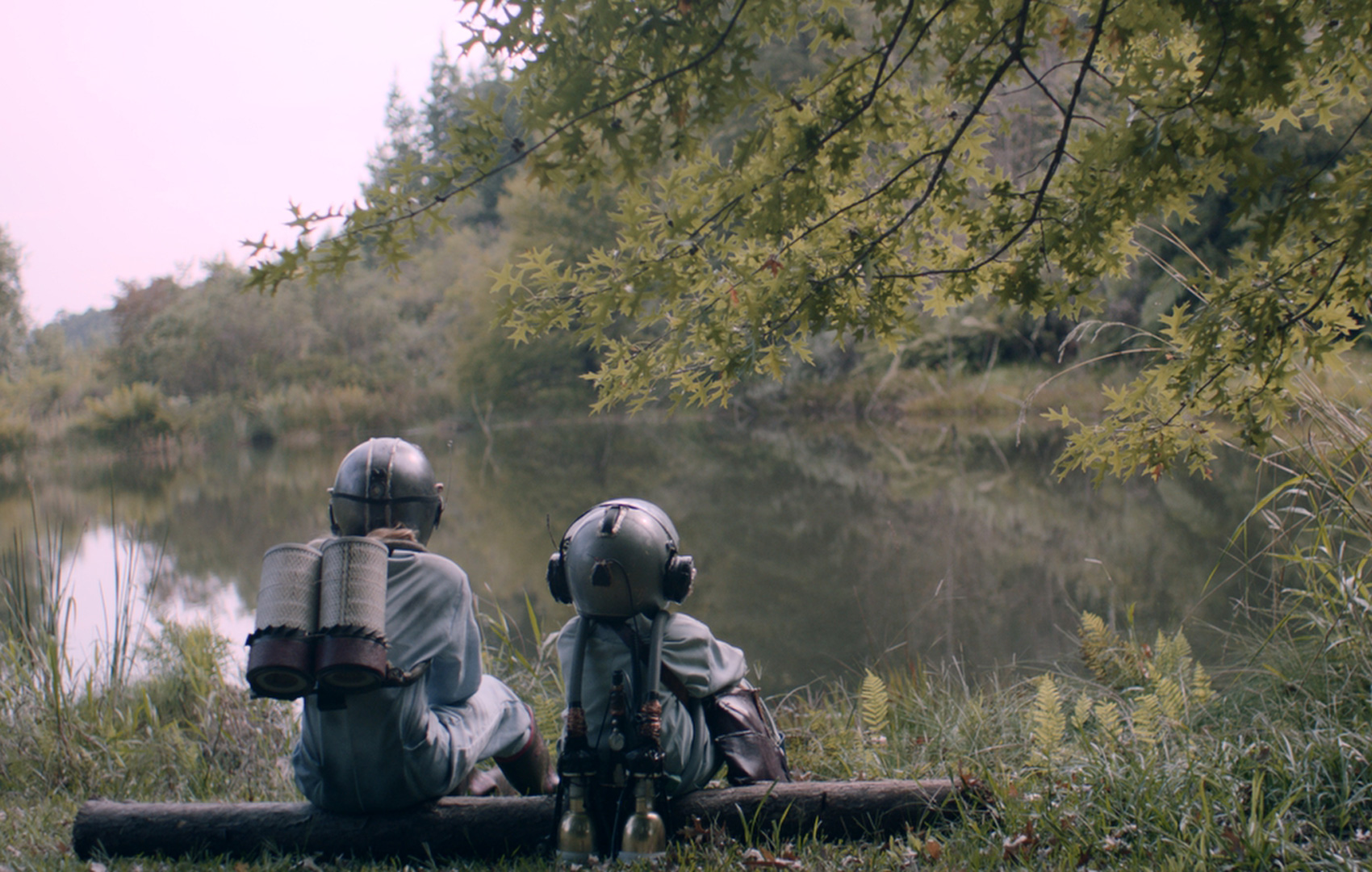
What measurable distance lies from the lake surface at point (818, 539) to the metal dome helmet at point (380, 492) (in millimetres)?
1201

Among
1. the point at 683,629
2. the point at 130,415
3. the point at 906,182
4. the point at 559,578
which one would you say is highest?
the point at 906,182

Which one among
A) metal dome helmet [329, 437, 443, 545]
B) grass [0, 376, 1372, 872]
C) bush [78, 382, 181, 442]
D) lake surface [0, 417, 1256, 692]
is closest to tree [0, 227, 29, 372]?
bush [78, 382, 181, 442]

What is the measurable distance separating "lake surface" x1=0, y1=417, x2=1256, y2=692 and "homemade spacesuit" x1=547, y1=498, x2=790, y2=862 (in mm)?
1797

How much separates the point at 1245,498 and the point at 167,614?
11.8 meters

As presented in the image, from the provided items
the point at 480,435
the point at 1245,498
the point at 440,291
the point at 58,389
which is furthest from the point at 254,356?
the point at 1245,498

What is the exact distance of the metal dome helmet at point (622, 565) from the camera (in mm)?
2799

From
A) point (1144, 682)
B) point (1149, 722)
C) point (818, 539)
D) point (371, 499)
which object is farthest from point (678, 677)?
point (818, 539)

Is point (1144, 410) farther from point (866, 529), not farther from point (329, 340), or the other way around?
point (329, 340)

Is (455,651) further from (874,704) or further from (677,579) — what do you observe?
(874,704)

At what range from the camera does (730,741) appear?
303 centimetres

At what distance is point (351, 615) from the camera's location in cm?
249

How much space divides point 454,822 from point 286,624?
2.94ft

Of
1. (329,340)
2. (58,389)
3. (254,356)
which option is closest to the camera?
(58,389)

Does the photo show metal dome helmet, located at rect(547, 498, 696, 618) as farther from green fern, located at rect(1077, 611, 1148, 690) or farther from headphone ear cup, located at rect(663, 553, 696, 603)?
green fern, located at rect(1077, 611, 1148, 690)
